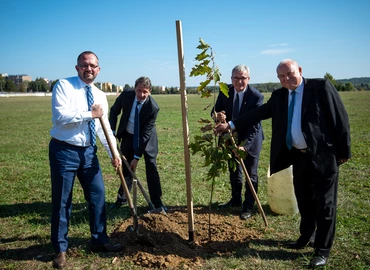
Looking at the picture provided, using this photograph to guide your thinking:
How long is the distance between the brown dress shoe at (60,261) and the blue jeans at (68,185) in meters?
0.06

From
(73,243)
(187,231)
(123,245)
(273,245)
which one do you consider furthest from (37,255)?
(273,245)

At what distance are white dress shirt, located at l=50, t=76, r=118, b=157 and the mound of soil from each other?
1.48 m

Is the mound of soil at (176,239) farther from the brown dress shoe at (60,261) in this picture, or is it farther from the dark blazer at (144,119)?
the dark blazer at (144,119)

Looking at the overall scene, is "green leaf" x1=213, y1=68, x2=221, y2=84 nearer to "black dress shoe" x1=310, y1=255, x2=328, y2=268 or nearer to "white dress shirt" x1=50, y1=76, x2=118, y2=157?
"white dress shirt" x1=50, y1=76, x2=118, y2=157

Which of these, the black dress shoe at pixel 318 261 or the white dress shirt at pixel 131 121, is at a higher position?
the white dress shirt at pixel 131 121

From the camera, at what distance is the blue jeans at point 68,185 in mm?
3595

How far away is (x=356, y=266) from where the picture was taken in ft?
11.8

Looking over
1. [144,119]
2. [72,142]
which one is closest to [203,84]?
[72,142]

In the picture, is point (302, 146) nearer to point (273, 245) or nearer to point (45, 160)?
point (273, 245)

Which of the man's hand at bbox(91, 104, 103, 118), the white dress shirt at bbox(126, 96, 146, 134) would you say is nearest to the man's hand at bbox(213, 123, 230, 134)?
the man's hand at bbox(91, 104, 103, 118)

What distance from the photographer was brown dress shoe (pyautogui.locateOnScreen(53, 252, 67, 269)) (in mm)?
3654

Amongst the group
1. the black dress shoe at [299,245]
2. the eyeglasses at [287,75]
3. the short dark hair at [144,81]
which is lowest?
the black dress shoe at [299,245]

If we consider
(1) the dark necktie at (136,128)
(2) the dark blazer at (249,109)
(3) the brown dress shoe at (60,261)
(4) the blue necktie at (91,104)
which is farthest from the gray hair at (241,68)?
(3) the brown dress shoe at (60,261)

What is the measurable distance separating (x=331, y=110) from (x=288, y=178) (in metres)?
1.90
